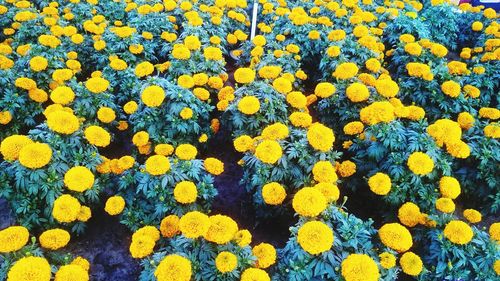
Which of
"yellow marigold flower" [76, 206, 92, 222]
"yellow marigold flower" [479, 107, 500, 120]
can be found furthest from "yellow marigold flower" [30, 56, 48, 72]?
"yellow marigold flower" [479, 107, 500, 120]

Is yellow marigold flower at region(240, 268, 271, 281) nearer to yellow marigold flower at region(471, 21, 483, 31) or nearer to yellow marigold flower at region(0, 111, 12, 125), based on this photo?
yellow marigold flower at region(0, 111, 12, 125)

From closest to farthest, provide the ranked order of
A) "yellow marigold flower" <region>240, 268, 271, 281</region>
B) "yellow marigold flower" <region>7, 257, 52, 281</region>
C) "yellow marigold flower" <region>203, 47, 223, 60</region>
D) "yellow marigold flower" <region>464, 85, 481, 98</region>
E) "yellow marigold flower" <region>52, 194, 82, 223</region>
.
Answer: "yellow marigold flower" <region>7, 257, 52, 281</region>
"yellow marigold flower" <region>240, 268, 271, 281</region>
"yellow marigold flower" <region>52, 194, 82, 223</region>
"yellow marigold flower" <region>464, 85, 481, 98</region>
"yellow marigold flower" <region>203, 47, 223, 60</region>

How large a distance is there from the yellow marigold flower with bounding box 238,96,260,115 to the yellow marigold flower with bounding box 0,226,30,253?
10.3 feet

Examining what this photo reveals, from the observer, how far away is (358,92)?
6039mm

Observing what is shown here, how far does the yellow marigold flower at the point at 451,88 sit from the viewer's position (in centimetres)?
633

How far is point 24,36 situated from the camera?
7.71 m

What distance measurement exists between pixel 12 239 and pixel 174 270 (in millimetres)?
1652

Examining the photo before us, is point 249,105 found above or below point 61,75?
above

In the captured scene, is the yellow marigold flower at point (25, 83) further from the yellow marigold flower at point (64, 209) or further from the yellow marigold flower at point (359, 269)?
the yellow marigold flower at point (359, 269)

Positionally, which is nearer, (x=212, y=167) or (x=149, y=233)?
(x=149, y=233)

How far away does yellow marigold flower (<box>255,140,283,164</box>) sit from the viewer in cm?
471

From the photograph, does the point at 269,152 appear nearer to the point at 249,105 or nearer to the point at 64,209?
the point at 249,105

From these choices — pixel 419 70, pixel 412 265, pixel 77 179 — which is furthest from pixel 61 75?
pixel 419 70

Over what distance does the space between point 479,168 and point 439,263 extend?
2.25 meters
